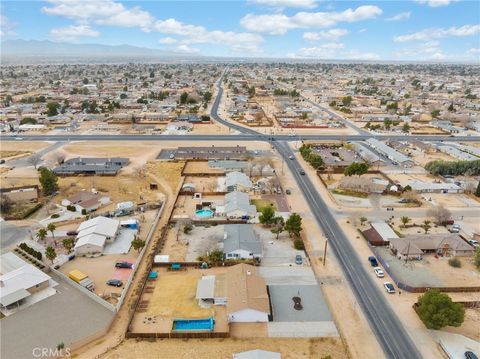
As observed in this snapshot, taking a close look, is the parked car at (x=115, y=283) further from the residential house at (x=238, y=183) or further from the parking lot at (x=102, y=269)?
the residential house at (x=238, y=183)

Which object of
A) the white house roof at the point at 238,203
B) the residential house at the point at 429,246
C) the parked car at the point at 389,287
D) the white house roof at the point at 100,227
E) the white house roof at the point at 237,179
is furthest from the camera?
the white house roof at the point at 237,179

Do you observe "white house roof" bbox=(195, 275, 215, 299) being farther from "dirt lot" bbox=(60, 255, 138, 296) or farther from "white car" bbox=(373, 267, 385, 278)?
"white car" bbox=(373, 267, 385, 278)

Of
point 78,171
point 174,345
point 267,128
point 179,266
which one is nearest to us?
point 174,345

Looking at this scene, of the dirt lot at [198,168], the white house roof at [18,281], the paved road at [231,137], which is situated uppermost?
the paved road at [231,137]

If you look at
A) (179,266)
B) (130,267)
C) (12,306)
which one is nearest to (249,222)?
(179,266)

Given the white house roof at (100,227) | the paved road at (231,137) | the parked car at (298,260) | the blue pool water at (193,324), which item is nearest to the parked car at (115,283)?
the blue pool water at (193,324)

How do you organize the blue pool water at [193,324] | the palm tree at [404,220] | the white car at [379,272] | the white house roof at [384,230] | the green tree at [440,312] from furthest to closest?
the palm tree at [404,220] → the white house roof at [384,230] → the white car at [379,272] → the blue pool water at [193,324] → the green tree at [440,312]

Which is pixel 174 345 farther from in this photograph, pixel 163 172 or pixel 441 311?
pixel 163 172

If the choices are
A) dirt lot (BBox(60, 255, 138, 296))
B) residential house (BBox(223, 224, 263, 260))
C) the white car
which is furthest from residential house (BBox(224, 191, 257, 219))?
the white car
